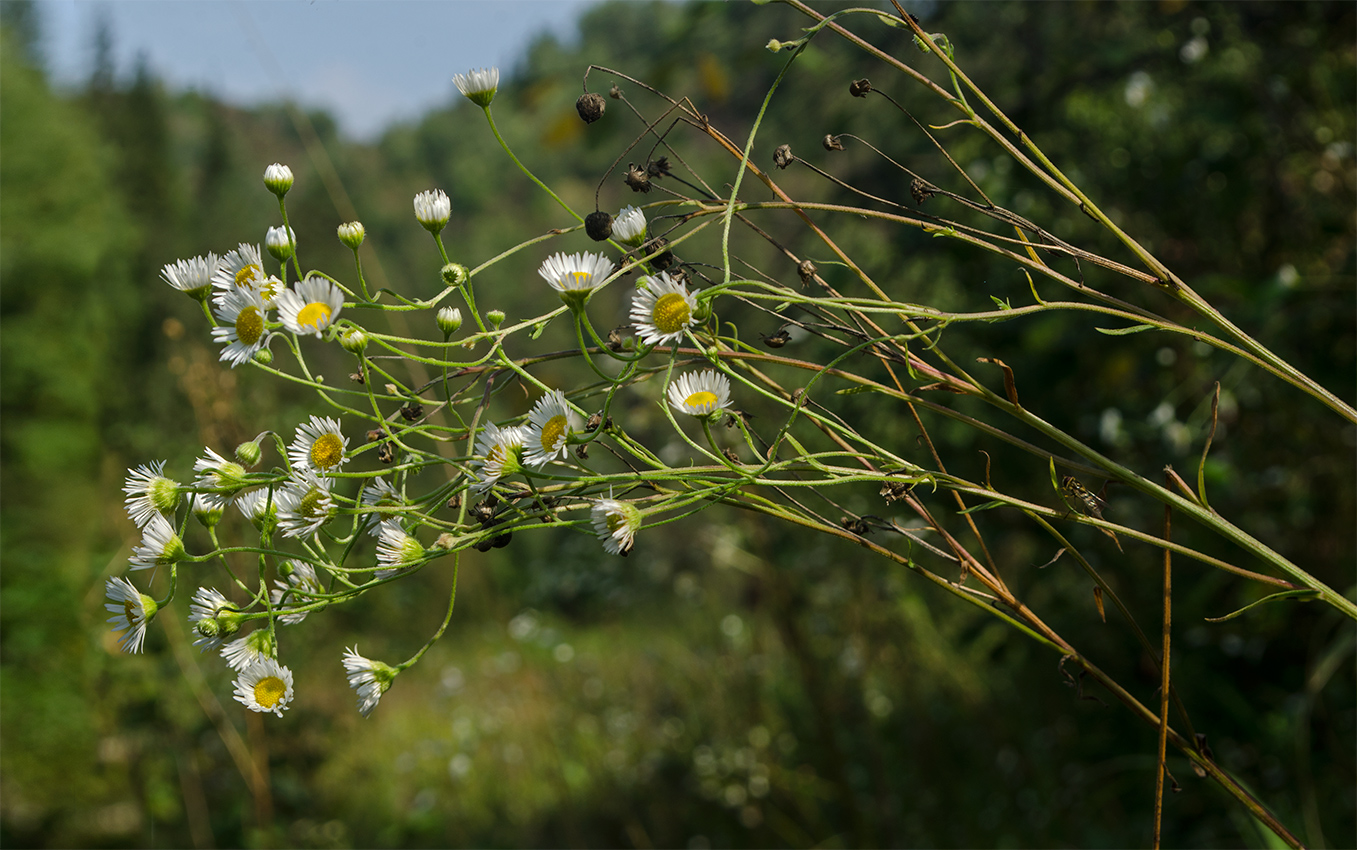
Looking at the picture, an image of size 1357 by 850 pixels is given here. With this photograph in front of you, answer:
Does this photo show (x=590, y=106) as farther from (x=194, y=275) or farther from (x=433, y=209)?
(x=194, y=275)

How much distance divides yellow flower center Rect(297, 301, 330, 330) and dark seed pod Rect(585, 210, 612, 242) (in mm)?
138

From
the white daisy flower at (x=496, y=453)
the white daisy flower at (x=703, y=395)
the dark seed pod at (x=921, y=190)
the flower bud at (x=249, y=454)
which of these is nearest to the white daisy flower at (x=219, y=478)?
the flower bud at (x=249, y=454)

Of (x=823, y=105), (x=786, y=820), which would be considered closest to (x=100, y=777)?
(x=786, y=820)


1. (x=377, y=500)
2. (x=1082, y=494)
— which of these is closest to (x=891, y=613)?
(x=1082, y=494)

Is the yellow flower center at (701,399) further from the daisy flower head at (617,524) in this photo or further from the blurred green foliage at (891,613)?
the blurred green foliage at (891,613)

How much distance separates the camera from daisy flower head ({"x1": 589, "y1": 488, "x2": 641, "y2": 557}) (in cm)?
41

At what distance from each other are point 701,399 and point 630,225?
10cm

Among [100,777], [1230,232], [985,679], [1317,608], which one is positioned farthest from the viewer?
[100,777]

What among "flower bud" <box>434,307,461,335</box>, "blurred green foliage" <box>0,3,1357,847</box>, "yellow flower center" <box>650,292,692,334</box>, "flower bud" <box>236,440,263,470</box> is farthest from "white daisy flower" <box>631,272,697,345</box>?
"blurred green foliage" <box>0,3,1357,847</box>

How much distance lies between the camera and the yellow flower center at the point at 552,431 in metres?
0.43

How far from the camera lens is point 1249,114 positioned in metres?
1.34

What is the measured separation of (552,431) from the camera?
43 cm

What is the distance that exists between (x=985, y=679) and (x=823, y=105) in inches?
62.8

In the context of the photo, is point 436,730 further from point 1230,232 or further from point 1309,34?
point 1309,34
